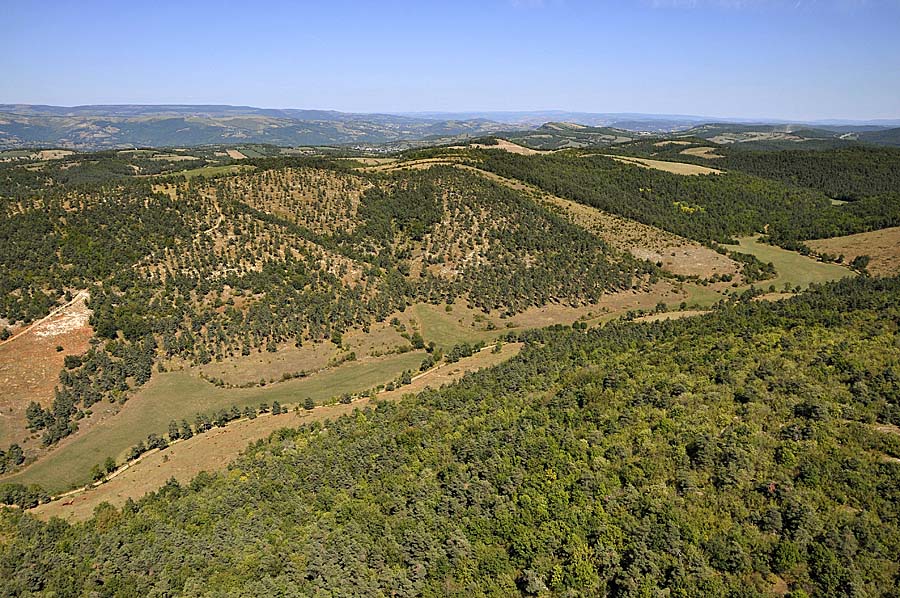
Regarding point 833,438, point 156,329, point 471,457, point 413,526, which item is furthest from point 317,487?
point 156,329

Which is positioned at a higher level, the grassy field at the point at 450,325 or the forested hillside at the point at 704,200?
the forested hillside at the point at 704,200

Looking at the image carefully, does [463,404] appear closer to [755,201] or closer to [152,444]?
[152,444]

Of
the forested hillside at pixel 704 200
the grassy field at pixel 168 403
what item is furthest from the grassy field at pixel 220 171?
the grassy field at pixel 168 403

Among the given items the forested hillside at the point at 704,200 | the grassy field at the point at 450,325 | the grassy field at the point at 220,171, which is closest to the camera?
the grassy field at the point at 450,325

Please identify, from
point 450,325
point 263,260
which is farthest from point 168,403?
point 450,325

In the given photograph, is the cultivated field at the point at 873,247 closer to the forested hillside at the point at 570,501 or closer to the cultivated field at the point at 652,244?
the cultivated field at the point at 652,244

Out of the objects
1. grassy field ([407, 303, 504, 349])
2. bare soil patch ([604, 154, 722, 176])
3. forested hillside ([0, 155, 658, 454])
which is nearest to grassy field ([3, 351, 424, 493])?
forested hillside ([0, 155, 658, 454])

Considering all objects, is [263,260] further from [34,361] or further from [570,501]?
[570,501]

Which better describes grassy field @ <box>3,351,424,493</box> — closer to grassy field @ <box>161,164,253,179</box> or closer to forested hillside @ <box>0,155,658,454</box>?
forested hillside @ <box>0,155,658,454</box>
